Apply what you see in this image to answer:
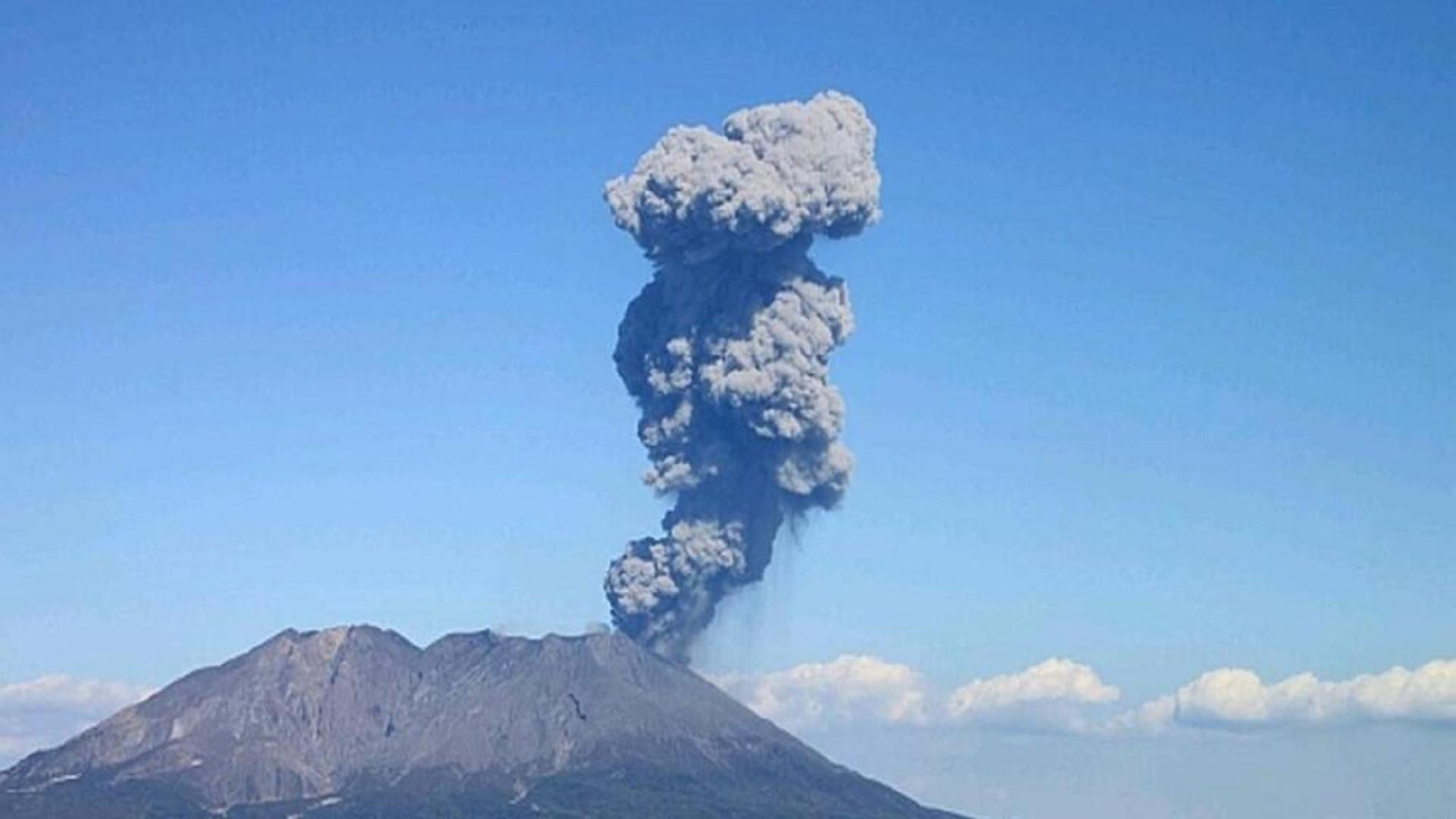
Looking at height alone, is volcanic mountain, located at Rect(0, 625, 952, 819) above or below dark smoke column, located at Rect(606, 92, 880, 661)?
below

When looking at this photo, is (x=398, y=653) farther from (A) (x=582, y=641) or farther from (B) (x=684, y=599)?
(B) (x=684, y=599)

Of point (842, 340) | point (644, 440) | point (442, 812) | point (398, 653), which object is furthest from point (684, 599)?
point (398, 653)

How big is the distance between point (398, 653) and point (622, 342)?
155 ft

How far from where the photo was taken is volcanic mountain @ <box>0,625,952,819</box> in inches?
4616

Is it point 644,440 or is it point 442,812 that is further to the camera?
point 442,812

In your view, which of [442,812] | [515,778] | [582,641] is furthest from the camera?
[582,641]

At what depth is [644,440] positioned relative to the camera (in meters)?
98.8

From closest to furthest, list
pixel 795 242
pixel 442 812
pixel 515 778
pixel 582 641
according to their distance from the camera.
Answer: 1. pixel 795 242
2. pixel 442 812
3. pixel 515 778
4. pixel 582 641

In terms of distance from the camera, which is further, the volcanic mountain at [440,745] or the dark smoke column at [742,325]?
the volcanic mountain at [440,745]

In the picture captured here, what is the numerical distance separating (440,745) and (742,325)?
155 feet

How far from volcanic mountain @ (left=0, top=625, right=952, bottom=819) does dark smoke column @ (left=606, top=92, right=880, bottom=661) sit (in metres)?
21.5

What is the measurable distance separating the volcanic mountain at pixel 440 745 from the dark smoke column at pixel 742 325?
845 inches

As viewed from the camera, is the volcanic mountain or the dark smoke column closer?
the dark smoke column

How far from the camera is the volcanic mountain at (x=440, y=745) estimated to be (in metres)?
117
